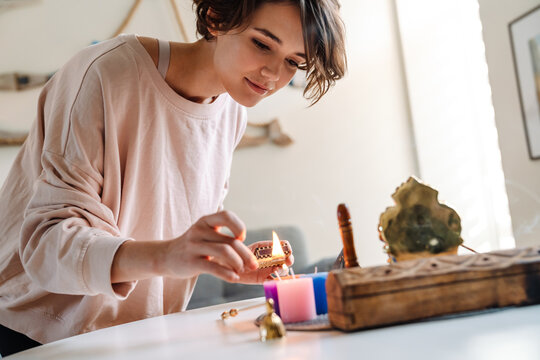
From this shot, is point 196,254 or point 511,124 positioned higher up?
point 511,124

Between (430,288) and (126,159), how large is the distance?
697 millimetres

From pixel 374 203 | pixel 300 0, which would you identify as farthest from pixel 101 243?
pixel 374 203

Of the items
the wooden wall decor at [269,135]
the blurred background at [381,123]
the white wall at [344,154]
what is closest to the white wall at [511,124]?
the blurred background at [381,123]

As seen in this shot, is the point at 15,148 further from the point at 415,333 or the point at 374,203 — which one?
the point at 415,333

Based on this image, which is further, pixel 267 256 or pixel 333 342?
pixel 267 256

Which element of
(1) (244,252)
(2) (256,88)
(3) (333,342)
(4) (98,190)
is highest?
(2) (256,88)

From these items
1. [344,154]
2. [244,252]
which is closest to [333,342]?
[244,252]

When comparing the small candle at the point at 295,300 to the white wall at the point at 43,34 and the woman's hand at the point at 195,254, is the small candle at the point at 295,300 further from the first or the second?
the white wall at the point at 43,34

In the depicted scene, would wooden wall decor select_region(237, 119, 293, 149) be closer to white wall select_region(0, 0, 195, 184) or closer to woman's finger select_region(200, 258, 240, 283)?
white wall select_region(0, 0, 195, 184)

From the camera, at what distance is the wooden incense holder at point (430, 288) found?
2.04 feet

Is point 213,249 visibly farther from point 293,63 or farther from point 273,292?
point 293,63

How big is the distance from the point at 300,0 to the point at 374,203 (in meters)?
2.44

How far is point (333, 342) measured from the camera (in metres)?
0.59

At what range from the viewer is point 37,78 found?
2750mm
